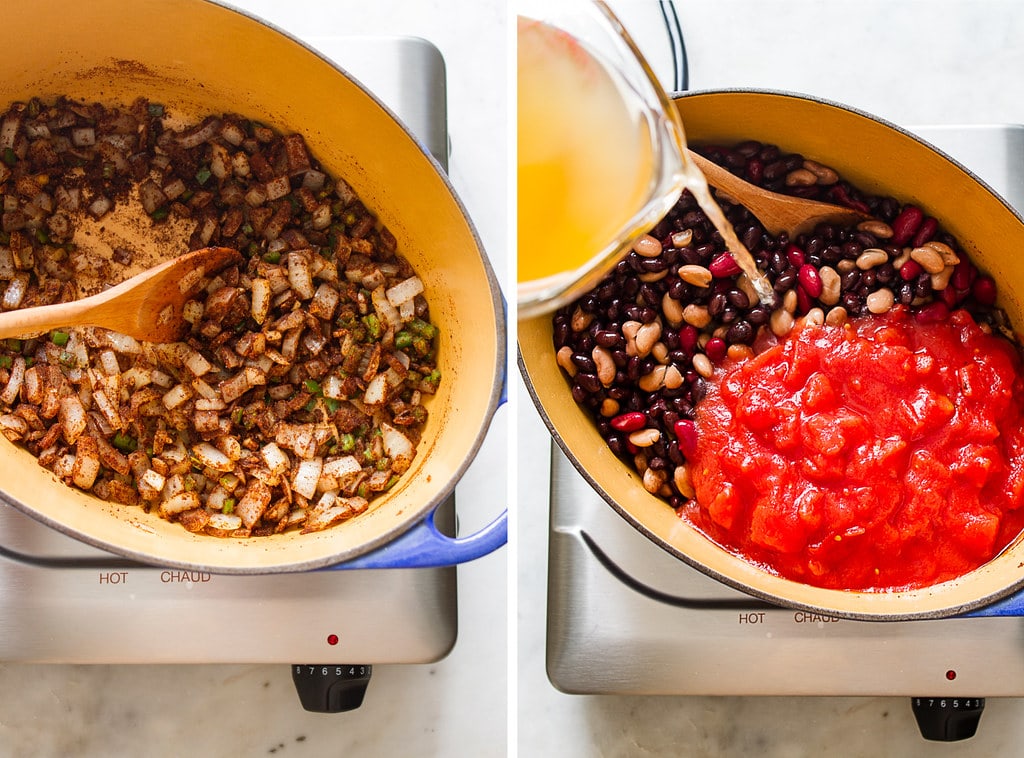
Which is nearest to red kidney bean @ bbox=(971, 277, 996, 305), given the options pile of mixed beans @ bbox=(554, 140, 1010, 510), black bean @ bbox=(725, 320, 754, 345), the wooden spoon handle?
pile of mixed beans @ bbox=(554, 140, 1010, 510)

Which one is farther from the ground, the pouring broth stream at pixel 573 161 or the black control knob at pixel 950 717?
the pouring broth stream at pixel 573 161

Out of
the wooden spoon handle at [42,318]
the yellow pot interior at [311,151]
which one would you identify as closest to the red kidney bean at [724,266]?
the yellow pot interior at [311,151]

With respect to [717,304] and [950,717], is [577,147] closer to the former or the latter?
[717,304]

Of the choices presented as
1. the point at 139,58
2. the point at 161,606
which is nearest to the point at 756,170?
the point at 139,58

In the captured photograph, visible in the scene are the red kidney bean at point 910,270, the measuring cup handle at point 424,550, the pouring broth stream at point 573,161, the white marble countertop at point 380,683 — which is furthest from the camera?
the white marble countertop at point 380,683

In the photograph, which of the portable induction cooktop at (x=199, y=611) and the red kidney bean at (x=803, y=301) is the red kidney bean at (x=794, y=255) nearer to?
the red kidney bean at (x=803, y=301)

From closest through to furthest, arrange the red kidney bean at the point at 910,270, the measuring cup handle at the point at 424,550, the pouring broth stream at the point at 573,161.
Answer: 1. the pouring broth stream at the point at 573,161
2. the measuring cup handle at the point at 424,550
3. the red kidney bean at the point at 910,270

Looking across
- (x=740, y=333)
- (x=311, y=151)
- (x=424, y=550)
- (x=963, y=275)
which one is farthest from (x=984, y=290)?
(x=311, y=151)
